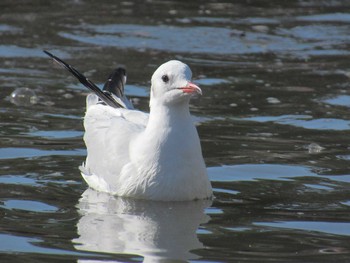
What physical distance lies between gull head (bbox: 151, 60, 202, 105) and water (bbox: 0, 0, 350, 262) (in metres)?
0.77

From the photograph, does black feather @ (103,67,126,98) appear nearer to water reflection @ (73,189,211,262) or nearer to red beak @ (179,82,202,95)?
water reflection @ (73,189,211,262)

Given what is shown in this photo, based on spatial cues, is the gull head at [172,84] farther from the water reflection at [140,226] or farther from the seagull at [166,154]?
the water reflection at [140,226]

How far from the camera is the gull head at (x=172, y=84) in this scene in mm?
7688

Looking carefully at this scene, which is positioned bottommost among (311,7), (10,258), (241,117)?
(10,258)

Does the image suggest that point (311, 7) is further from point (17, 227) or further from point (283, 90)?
point (17, 227)

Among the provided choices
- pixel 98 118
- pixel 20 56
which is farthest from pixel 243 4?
pixel 98 118

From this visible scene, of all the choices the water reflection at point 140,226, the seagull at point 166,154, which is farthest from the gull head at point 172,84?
the water reflection at point 140,226

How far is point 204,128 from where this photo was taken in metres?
10.2

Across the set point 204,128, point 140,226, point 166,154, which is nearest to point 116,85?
point 204,128

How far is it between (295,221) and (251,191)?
3.41ft

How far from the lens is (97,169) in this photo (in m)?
8.30

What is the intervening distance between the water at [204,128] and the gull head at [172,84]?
77cm

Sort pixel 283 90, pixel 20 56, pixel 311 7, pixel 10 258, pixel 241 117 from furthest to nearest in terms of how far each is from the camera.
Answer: pixel 311 7 < pixel 20 56 < pixel 283 90 < pixel 241 117 < pixel 10 258

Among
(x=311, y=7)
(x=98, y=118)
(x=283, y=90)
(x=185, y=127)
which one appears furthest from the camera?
(x=311, y=7)
